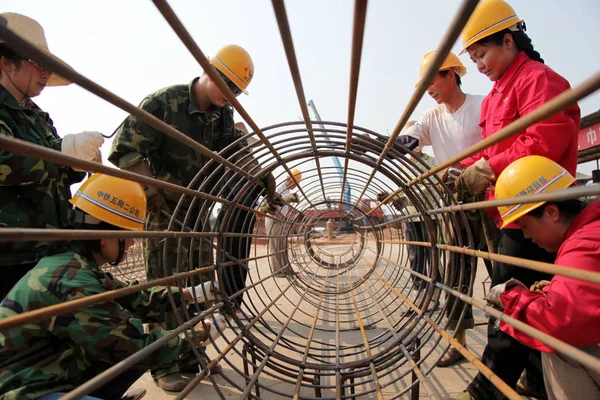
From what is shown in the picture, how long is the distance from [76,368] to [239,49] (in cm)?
167

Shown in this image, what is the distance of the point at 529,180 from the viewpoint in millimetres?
1111

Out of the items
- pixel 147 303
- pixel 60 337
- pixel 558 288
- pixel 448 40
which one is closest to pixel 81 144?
pixel 147 303

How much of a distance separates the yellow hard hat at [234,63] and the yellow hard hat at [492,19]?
114 cm

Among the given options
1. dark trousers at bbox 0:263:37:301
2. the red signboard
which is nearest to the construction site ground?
dark trousers at bbox 0:263:37:301

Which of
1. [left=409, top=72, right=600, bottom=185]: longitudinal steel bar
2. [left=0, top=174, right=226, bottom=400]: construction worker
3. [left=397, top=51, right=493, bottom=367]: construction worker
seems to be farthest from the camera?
[left=397, top=51, right=493, bottom=367]: construction worker

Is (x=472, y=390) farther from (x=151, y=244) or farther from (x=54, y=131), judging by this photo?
(x=54, y=131)

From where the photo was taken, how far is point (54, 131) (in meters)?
1.89

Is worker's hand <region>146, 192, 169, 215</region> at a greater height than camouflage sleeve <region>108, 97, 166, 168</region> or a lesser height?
lesser

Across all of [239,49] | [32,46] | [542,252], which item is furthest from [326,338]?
[32,46]

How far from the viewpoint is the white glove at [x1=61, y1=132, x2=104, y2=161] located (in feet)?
5.02

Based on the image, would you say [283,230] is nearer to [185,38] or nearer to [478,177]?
[478,177]

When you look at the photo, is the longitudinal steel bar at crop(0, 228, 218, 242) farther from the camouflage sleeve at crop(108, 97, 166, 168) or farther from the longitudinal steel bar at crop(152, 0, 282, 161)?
the camouflage sleeve at crop(108, 97, 166, 168)

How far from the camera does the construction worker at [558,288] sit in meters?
0.91

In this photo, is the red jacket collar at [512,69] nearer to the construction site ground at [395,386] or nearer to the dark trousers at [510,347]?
the dark trousers at [510,347]
